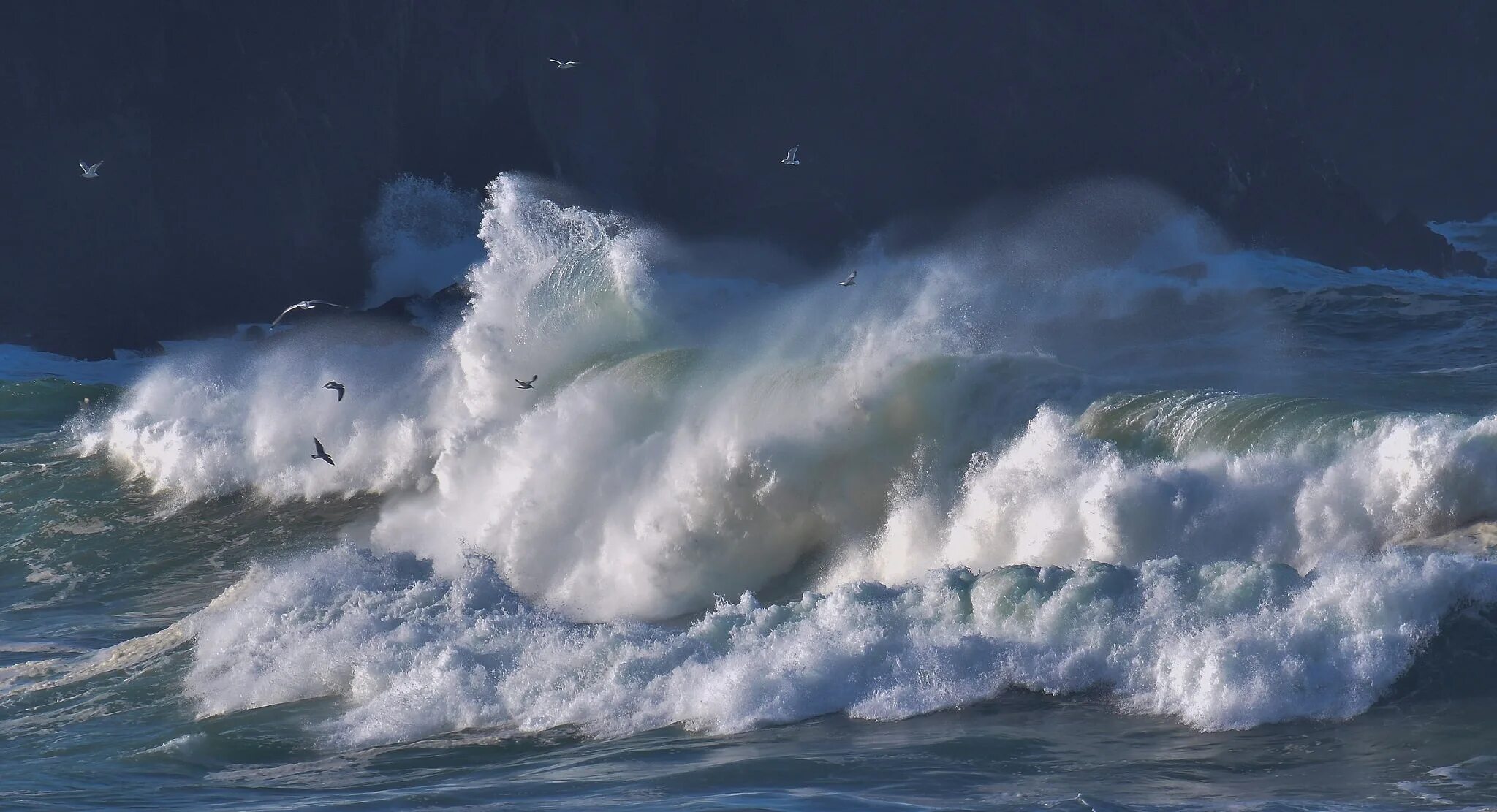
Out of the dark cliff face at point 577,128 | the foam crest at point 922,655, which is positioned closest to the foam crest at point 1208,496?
the foam crest at point 922,655

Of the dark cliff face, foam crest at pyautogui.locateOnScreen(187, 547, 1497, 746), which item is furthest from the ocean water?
the dark cliff face

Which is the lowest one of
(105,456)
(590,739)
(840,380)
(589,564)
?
(590,739)

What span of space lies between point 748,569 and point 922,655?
5136 millimetres

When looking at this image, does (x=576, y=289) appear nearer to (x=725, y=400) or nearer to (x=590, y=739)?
(x=725, y=400)

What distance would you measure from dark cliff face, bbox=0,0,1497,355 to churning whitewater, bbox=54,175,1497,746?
13557mm

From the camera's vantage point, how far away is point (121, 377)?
39.2 metres

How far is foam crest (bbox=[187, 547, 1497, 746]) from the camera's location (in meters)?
12.3

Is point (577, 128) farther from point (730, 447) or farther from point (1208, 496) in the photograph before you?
point (1208, 496)

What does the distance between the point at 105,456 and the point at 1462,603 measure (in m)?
20.5

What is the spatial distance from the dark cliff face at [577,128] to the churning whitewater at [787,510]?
534 inches

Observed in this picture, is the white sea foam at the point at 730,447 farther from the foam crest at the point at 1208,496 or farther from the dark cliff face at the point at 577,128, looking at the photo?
the dark cliff face at the point at 577,128

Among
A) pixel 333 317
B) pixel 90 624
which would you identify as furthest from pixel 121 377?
pixel 90 624

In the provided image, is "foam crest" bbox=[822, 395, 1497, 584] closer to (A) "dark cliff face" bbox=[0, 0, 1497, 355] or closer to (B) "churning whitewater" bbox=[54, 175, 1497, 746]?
(B) "churning whitewater" bbox=[54, 175, 1497, 746]

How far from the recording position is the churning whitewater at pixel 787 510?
1305 centimetres
